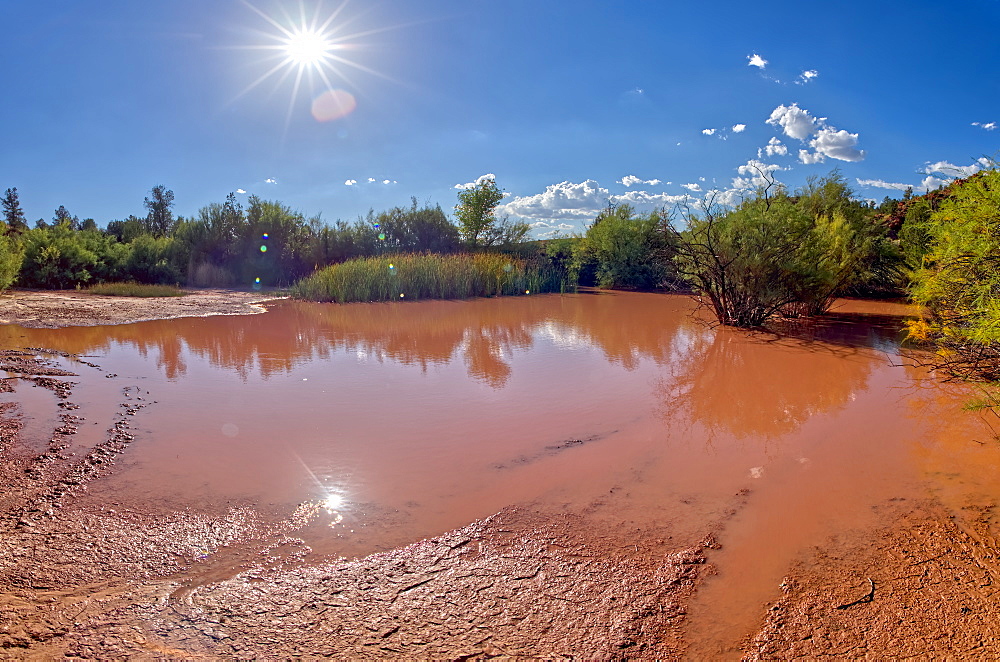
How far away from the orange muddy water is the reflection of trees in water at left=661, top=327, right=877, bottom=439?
0.04 meters

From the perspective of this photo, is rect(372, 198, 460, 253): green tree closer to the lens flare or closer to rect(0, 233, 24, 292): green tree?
rect(0, 233, 24, 292): green tree

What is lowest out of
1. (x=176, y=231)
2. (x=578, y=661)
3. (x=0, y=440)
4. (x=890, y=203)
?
(x=578, y=661)

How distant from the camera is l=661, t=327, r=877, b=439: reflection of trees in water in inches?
220

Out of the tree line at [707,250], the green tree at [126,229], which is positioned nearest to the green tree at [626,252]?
the tree line at [707,250]

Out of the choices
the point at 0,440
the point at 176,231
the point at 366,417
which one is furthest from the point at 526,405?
the point at 176,231

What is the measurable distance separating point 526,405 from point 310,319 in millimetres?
9230

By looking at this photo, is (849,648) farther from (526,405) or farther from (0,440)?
(0,440)

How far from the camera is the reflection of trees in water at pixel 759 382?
220 inches

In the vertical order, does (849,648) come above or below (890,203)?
below

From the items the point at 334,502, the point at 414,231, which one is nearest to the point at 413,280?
the point at 414,231

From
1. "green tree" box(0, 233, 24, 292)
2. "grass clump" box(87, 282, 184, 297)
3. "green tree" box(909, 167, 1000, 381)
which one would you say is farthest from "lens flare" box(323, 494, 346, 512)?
"grass clump" box(87, 282, 184, 297)

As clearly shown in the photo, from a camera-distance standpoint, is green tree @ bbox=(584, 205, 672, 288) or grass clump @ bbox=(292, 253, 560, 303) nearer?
grass clump @ bbox=(292, 253, 560, 303)

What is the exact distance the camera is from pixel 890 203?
90.3ft

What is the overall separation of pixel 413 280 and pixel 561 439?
15.0m
